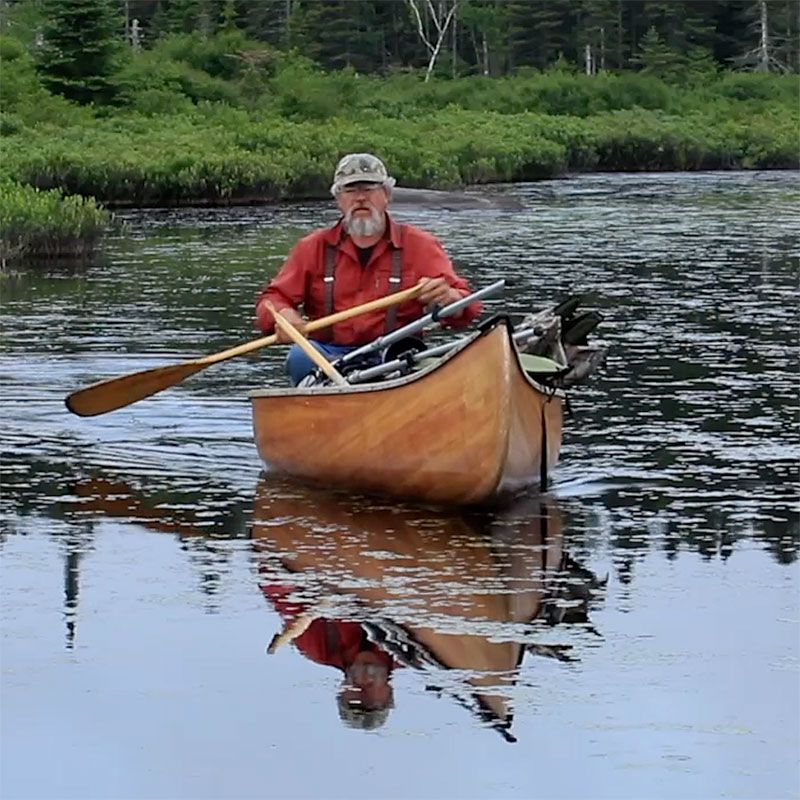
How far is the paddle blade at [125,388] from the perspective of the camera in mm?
10352

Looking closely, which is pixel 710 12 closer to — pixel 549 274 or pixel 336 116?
pixel 336 116

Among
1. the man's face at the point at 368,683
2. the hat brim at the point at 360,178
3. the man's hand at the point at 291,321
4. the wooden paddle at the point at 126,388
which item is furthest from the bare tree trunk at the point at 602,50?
the man's face at the point at 368,683

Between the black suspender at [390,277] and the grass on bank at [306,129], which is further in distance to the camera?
the grass on bank at [306,129]

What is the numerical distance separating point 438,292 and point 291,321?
721 mm

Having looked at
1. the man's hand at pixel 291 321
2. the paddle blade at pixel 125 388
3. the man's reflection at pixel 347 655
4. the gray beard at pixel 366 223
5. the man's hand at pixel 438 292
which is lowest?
the man's reflection at pixel 347 655

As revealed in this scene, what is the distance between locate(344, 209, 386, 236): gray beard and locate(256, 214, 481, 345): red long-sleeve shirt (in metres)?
0.07

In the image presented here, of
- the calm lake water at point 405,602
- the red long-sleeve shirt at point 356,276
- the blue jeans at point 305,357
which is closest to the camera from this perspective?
the calm lake water at point 405,602

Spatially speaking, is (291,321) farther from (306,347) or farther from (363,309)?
(363,309)

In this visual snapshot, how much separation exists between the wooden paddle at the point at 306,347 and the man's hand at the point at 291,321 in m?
0.02

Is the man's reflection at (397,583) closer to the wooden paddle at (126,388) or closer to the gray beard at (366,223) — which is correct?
the wooden paddle at (126,388)

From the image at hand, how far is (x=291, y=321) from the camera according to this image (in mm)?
9219

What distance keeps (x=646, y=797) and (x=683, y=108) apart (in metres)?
52.0

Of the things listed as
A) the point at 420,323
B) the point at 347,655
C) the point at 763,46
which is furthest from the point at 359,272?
the point at 763,46

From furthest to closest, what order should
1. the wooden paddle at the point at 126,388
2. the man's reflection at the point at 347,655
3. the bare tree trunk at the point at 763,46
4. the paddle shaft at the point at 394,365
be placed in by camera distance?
the bare tree trunk at the point at 763,46 < the wooden paddle at the point at 126,388 < the paddle shaft at the point at 394,365 < the man's reflection at the point at 347,655
